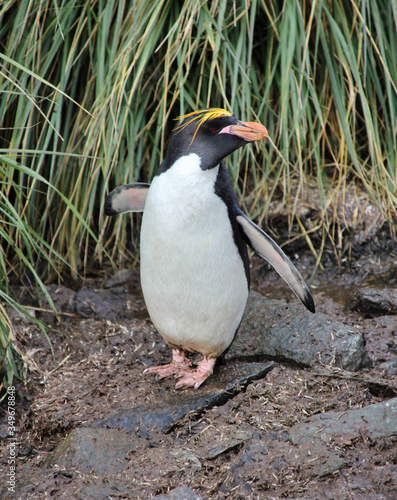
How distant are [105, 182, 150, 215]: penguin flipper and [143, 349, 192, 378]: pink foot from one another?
29.4 inches

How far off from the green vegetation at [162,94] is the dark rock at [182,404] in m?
1.12

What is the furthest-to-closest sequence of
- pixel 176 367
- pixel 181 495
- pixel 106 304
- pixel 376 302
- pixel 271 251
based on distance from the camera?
pixel 106 304 → pixel 376 302 → pixel 176 367 → pixel 271 251 → pixel 181 495

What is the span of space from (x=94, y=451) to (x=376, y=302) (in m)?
1.73

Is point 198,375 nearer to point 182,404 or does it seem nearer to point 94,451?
point 182,404

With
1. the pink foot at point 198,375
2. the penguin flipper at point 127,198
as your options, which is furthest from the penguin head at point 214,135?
the pink foot at point 198,375

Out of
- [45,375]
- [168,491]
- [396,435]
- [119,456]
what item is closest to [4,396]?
[45,375]

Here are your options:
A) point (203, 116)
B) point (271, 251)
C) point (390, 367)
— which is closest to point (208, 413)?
point (271, 251)

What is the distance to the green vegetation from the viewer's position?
321cm

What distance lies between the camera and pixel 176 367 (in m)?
2.71

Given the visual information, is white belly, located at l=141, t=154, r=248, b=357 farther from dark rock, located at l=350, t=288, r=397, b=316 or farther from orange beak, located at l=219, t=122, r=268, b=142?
Answer: dark rock, located at l=350, t=288, r=397, b=316

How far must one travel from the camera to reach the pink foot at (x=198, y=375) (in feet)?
8.37

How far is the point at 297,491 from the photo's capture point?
1.79 m

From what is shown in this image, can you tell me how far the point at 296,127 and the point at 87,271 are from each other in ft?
5.27

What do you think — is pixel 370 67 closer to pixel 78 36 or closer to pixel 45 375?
pixel 78 36
